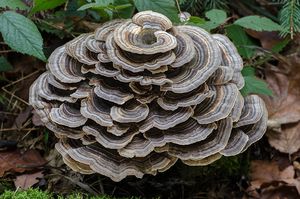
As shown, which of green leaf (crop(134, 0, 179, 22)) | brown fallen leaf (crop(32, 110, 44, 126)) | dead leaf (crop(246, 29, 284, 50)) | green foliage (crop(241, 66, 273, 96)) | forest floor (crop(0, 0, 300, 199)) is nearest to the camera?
green leaf (crop(134, 0, 179, 22))

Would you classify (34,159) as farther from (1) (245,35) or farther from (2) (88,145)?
(1) (245,35)

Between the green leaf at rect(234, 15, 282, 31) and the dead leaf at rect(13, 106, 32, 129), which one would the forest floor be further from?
the green leaf at rect(234, 15, 282, 31)

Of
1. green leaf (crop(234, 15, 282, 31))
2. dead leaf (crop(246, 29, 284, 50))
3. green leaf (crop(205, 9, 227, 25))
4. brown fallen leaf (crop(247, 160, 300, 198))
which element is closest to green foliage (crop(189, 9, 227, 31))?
green leaf (crop(205, 9, 227, 25))

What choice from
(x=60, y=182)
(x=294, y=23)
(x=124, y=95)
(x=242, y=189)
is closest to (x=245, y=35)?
(x=294, y=23)

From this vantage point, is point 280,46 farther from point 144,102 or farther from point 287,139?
point 144,102

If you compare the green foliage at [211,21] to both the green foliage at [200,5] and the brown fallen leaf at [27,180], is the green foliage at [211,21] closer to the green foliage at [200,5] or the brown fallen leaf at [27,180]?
the green foliage at [200,5]

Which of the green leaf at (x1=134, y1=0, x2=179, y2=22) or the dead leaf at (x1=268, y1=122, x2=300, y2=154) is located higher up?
the green leaf at (x1=134, y1=0, x2=179, y2=22)
